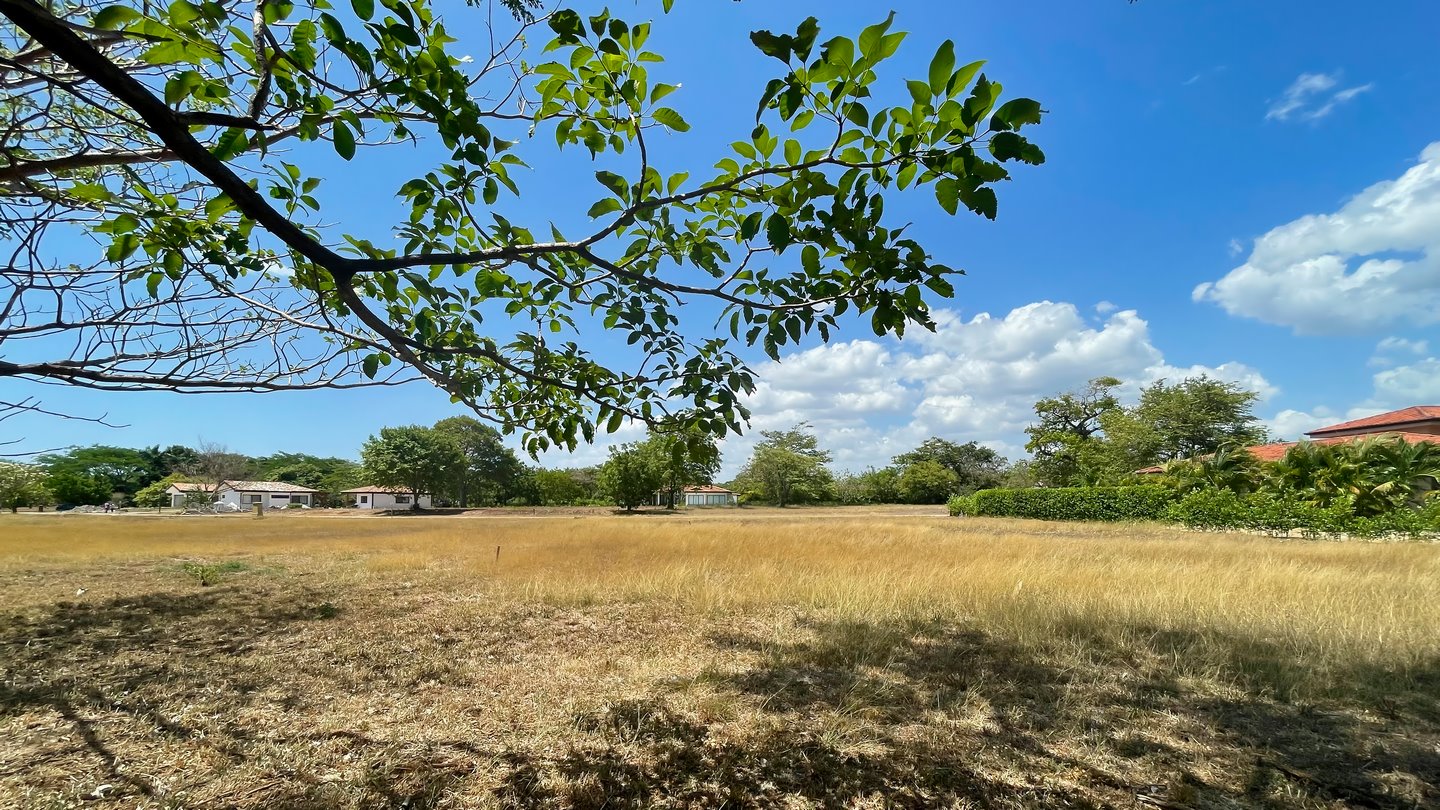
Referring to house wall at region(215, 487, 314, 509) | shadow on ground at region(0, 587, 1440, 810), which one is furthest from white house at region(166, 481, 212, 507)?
shadow on ground at region(0, 587, 1440, 810)

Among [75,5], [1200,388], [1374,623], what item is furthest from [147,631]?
[1200,388]

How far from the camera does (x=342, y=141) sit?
1.83m

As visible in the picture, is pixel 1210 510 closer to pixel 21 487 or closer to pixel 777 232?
pixel 777 232

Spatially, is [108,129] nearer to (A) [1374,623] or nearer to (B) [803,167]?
(B) [803,167]

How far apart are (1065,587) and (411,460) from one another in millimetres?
57180

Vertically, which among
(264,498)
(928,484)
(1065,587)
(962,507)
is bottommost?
(962,507)

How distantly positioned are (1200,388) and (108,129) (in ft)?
167

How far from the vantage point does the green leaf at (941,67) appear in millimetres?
1639

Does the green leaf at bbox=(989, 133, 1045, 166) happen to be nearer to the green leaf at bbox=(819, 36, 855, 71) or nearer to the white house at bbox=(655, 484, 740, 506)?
the green leaf at bbox=(819, 36, 855, 71)

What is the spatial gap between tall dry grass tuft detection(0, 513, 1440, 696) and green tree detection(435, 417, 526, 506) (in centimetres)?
4941

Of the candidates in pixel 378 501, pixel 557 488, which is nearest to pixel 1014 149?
pixel 557 488

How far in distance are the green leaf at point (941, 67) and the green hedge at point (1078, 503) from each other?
28.6 m

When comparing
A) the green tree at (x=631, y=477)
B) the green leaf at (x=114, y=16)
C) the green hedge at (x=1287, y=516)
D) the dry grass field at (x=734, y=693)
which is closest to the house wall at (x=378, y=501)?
the green tree at (x=631, y=477)

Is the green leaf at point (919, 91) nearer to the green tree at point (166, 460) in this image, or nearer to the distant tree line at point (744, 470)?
the distant tree line at point (744, 470)
